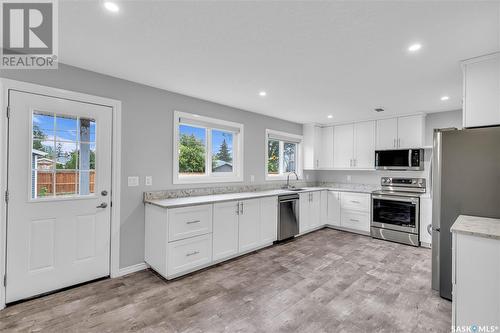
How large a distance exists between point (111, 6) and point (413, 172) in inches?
208

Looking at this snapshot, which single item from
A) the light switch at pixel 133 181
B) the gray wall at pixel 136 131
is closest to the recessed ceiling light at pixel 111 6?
the gray wall at pixel 136 131

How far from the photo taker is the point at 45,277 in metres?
2.35

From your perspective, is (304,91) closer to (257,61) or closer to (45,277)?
(257,61)

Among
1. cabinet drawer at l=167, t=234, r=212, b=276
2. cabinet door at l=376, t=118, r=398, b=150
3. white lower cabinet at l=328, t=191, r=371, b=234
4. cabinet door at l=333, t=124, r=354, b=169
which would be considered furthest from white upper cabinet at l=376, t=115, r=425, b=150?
cabinet drawer at l=167, t=234, r=212, b=276

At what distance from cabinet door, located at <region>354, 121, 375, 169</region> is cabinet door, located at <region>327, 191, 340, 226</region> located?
80cm

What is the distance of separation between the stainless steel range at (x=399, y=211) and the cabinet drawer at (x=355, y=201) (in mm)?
159

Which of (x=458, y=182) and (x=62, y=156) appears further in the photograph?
(x=62, y=156)

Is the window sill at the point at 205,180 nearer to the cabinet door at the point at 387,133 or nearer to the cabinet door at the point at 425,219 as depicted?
the cabinet door at the point at 387,133

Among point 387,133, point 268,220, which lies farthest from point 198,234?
point 387,133

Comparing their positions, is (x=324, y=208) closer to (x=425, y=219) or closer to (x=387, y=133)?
(x=425, y=219)

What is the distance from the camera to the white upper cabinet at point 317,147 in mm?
5473

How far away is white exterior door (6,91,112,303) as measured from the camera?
222 cm

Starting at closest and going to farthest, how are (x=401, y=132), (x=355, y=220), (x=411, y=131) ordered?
(x=411, y=131), (x=401, y=132), (x=355, y=220)

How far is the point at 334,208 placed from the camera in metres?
5.11
